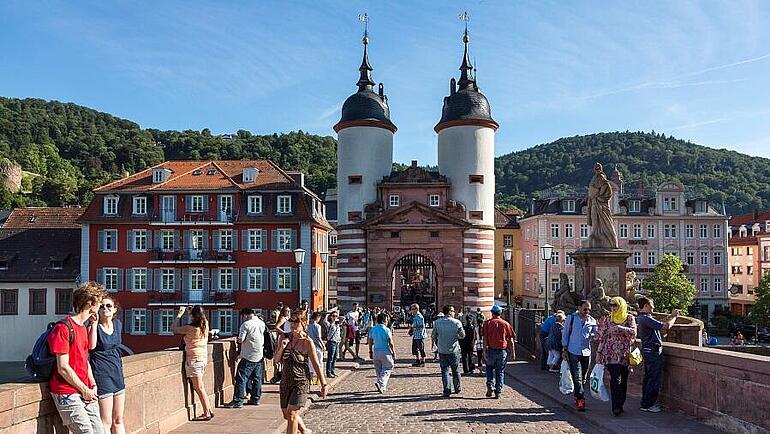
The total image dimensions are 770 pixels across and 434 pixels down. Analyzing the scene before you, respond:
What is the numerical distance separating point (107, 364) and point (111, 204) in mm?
43686

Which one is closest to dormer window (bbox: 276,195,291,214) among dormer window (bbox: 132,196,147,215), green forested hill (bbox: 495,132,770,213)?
dormer window (bbox: 132,196,147,215)

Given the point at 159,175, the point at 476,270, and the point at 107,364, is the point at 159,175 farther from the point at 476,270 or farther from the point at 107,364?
the point at 107,364

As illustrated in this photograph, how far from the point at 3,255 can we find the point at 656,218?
167 feet

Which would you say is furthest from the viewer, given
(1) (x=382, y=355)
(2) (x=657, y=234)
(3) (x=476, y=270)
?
(2) (x=657, y=234)

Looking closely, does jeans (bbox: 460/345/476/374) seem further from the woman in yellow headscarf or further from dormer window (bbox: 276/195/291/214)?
dormer window (bbox: 276/195/291/214)

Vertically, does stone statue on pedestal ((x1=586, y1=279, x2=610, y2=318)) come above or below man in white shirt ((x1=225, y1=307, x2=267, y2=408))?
above

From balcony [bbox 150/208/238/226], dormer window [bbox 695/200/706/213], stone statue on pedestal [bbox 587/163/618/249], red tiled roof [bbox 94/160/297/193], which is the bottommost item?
stone statue on pedestal [bbox 587/163/618/249]

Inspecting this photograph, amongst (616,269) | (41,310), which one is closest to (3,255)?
(41,310)

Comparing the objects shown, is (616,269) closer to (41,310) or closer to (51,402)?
(51,402)

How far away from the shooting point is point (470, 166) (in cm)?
4891

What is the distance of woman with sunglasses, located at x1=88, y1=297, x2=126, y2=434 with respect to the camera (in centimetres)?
776

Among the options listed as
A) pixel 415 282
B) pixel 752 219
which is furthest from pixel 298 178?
pixel 752 219

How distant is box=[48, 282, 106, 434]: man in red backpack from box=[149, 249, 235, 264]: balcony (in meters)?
41.4

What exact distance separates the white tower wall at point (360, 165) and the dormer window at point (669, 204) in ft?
94.8
